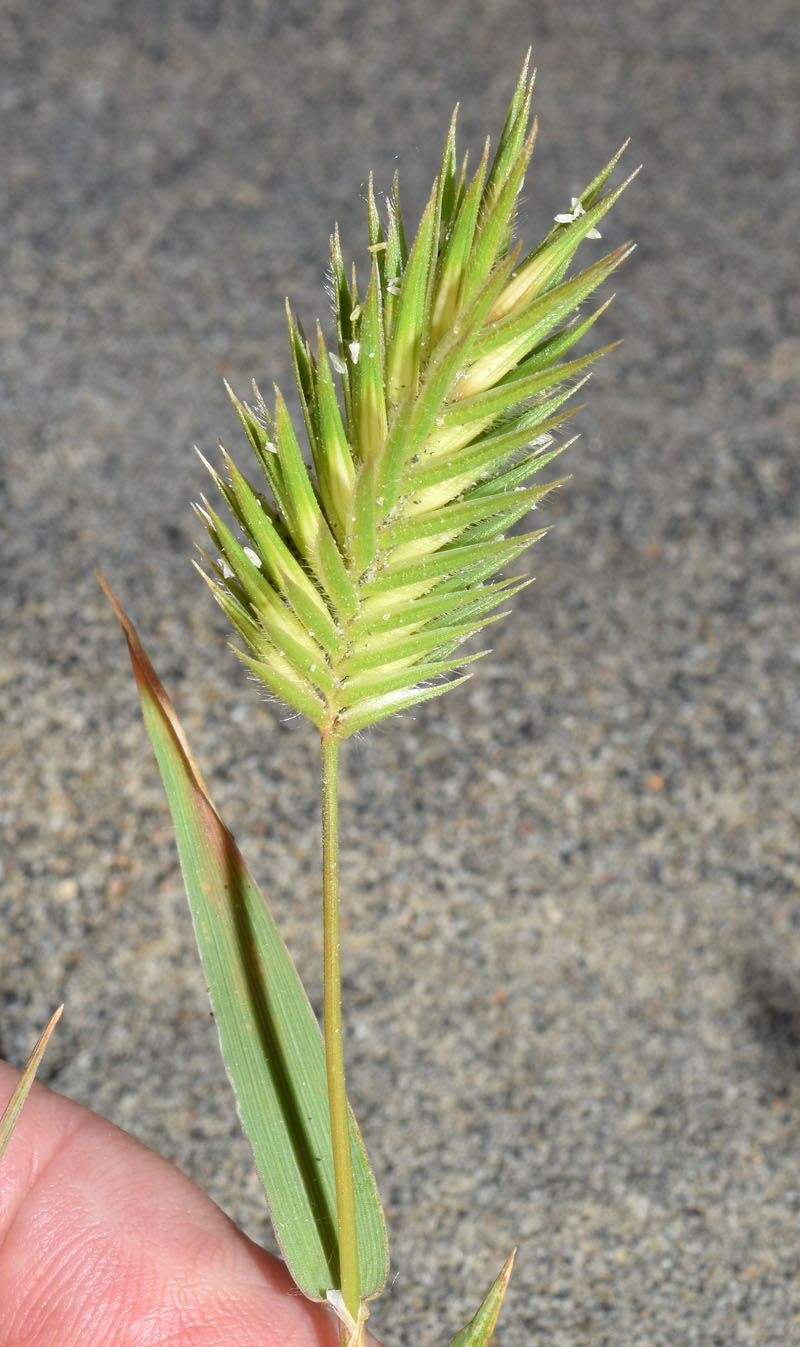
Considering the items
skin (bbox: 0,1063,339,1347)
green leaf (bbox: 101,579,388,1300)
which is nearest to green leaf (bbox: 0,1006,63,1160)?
green leaf (bbox: 101,579,388,1300)

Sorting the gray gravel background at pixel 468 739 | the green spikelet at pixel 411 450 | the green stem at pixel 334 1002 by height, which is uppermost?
the green spikelet at pixel 411 450

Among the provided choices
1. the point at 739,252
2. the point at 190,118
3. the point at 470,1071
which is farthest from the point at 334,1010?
the point at 190,118

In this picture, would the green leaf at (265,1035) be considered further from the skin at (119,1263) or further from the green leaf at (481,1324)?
the skin at (119,1263)

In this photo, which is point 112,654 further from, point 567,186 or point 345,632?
point 567,186

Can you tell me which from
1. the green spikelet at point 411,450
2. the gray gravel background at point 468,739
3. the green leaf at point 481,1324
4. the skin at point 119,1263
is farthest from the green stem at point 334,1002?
the gray gravel background at point 468,739

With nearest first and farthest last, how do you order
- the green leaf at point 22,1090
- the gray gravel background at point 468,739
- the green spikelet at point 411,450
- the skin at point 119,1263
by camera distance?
the green spikelet at point 411,450, the green leaf at point 22,1090, the skin at point 119,1263, the gray gravel background at point 468,739

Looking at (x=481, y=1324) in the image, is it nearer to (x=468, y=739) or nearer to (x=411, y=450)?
(x=411, y=450)

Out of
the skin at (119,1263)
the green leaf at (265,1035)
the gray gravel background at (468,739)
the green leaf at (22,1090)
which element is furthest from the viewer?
the gray gravel background at (468,739)
